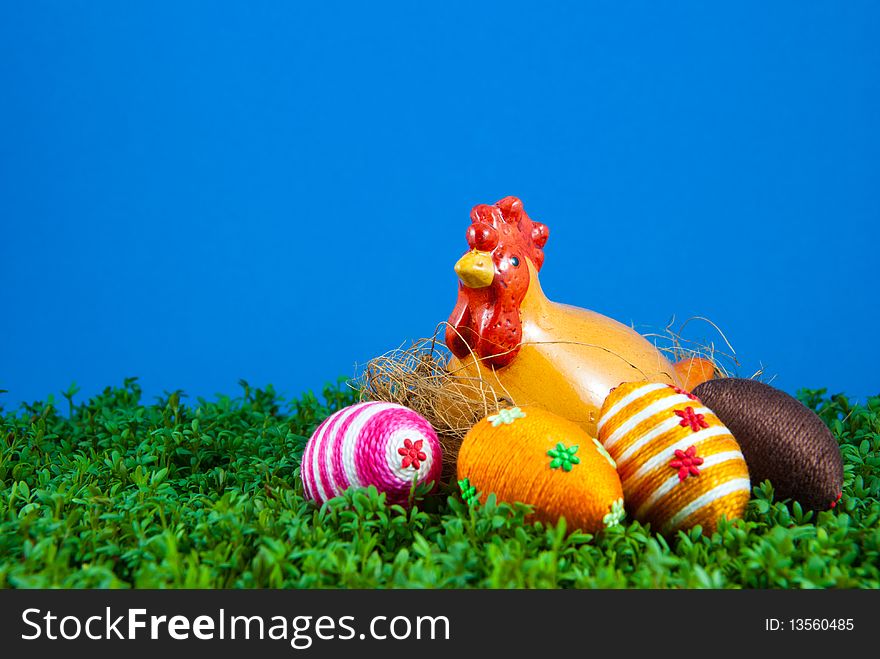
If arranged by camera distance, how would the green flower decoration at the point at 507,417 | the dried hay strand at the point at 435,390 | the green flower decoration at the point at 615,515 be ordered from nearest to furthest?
the green flower decoration at the point at 615,515, the green flower decoration at the point at 507,417, the dried hay strand at the point at 435,390

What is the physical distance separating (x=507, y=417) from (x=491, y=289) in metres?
0.47

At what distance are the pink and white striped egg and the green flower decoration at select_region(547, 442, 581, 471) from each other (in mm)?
288

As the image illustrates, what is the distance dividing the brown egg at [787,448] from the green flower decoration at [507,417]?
1.41 ft

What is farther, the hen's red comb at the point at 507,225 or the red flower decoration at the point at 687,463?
the hen's red comb at the point at 507,225

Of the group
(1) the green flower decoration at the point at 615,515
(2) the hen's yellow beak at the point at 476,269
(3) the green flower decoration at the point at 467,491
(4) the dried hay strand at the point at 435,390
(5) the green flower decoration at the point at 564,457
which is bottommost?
(1) the green flower decoration at the point at 615,515

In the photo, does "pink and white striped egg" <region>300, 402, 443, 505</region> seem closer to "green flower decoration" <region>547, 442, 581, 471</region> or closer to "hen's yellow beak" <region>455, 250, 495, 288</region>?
"green flower decoration" <region>547, 442, 581, 471</region>

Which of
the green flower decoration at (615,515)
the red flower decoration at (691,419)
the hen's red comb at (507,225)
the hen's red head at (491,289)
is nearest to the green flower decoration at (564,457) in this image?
the green flower decoration at (615,515)

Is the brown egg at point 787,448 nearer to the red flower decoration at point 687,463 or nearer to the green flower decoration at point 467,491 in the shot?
the red flower decoration at point 687,463

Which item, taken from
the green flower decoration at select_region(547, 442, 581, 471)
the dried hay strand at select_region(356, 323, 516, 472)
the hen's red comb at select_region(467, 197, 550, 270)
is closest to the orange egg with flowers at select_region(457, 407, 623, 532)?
the green flower decoration at select_region(547, 442, 581, 471)

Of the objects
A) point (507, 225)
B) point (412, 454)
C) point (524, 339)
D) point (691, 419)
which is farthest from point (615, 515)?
point (507, 225)

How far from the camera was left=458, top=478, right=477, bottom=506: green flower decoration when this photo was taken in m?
1.61

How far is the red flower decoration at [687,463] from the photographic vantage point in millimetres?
1566

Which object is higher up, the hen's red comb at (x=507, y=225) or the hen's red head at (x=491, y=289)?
the hen's red comb at (x=507, y=225)
